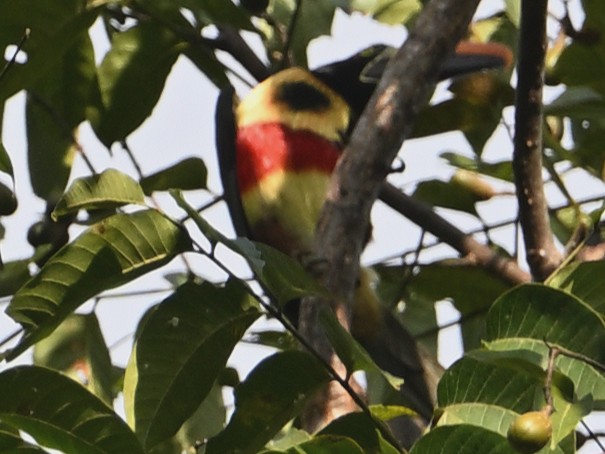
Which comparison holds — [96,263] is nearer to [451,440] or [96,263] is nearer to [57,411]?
[57,411]

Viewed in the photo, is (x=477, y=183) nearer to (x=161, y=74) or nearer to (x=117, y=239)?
(x=161, y=74)

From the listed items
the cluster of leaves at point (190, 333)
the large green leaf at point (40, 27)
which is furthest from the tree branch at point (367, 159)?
the large green leaf at point (40, 27)

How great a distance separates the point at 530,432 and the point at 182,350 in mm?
471

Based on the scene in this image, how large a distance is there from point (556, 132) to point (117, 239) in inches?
52.8

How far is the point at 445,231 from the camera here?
2.43m

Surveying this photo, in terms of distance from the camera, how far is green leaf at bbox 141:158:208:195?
2027mm

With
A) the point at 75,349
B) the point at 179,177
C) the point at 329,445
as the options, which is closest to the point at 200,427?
the point at 75,349

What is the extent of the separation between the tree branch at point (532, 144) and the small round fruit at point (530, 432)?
87cm

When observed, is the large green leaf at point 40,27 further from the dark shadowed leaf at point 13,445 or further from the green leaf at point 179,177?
the dark shadowed leaf at point 13,445

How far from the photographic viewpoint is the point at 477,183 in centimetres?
246

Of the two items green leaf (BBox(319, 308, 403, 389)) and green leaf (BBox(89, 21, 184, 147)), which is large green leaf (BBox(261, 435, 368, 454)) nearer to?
green leaf (BBox(319, 308, 403, 389))

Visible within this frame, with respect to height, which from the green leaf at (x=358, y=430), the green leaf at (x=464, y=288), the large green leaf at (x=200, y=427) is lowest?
the green leaf at (x=358, y=430)

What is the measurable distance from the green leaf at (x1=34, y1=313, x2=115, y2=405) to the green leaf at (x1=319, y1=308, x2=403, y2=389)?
2.90 feet

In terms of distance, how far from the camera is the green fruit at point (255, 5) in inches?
81.4
